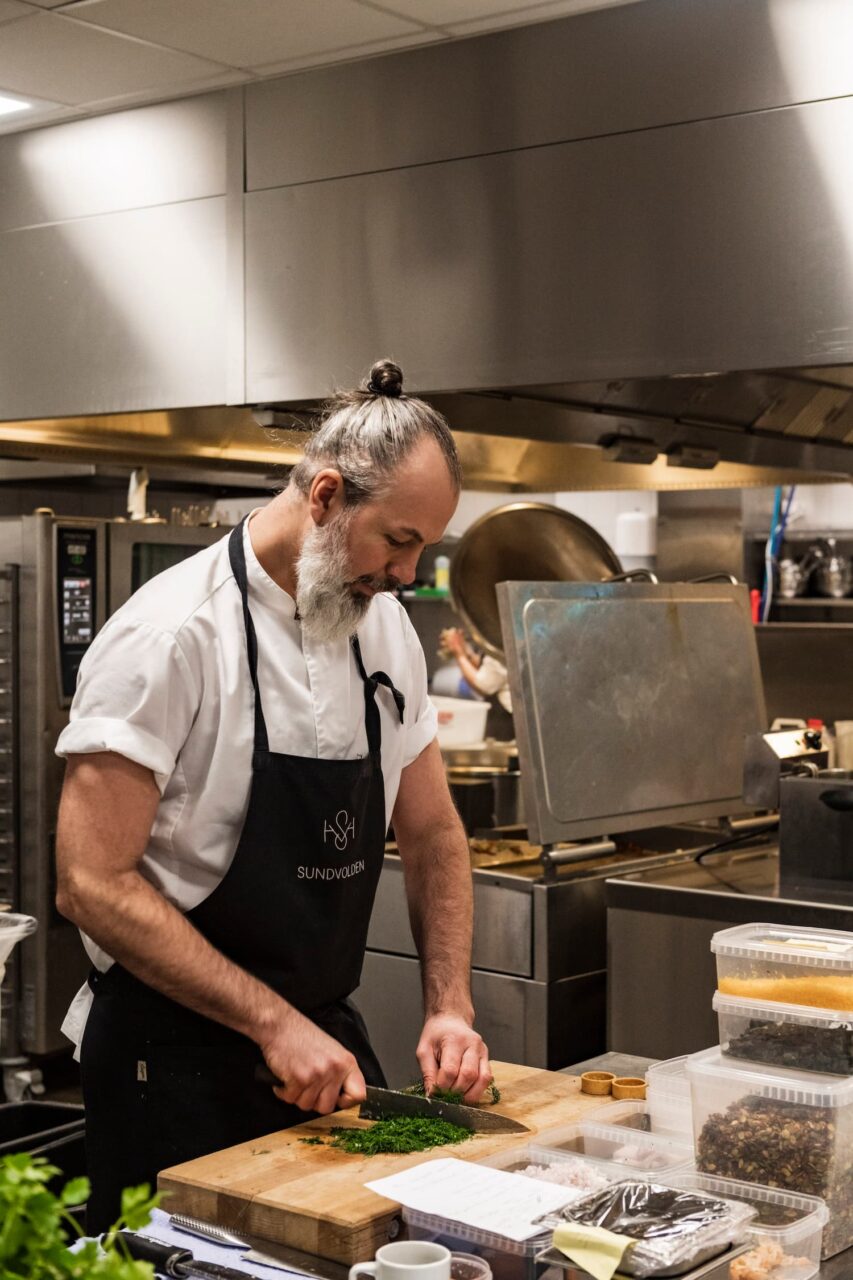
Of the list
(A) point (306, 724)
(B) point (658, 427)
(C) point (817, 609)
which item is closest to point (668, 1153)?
(A) point (306, 724)

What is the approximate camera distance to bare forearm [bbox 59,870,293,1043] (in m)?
1.97

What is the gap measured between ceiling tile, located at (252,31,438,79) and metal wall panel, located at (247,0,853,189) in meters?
0.03

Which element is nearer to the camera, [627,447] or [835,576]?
[627,447]

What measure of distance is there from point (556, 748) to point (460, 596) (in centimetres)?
124

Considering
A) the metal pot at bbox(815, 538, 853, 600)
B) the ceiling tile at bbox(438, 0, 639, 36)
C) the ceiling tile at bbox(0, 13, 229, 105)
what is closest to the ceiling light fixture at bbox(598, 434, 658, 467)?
the ceiling tile at bbox(438, 0, 639, 36)

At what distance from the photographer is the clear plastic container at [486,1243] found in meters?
1.45

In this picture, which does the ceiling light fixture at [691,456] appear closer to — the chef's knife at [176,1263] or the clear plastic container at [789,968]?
the clear plastic container at [789,968]

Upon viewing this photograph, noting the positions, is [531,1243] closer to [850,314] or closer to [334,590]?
[334,590]

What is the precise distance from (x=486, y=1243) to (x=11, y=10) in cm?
259

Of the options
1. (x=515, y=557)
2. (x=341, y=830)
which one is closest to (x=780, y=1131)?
(x=341, y=830)

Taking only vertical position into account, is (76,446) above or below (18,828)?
above

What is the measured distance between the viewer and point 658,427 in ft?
12.3

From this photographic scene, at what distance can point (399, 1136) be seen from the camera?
6.06 feet

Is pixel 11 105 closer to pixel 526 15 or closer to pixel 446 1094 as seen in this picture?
pixel 526 15
